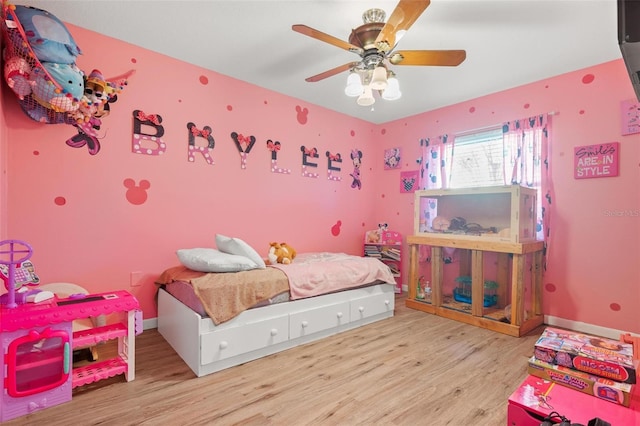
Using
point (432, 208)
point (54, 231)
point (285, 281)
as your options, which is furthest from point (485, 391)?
point (54, 231)

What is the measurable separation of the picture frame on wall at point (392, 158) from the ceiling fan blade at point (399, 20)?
8.17 ft

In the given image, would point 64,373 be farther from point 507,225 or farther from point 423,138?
point 423,138

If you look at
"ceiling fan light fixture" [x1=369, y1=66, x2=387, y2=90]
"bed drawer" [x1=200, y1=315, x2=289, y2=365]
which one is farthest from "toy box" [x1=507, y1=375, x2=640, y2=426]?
"ceiling fan light fixture" [x1=369, y1=66, x2=387, y2=90]

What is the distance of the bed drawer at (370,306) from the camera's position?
113 inches

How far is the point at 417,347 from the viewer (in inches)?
98.7

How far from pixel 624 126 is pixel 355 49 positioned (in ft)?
8.09

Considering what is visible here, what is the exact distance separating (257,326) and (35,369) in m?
1.21

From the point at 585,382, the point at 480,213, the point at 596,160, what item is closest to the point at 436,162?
the point at 480,213

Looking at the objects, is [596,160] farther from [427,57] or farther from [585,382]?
[585,382]

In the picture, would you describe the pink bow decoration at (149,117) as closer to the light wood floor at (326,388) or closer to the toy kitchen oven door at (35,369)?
the toy kitchen oven door at (35,369)

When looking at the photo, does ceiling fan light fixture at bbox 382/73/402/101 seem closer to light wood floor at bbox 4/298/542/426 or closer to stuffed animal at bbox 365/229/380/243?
light wood floor at bbox 4/298/542/426

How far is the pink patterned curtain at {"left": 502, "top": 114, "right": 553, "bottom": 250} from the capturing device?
309 cm

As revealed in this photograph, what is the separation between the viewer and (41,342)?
1.72m

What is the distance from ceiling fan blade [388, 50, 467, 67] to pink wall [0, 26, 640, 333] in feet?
5.78
